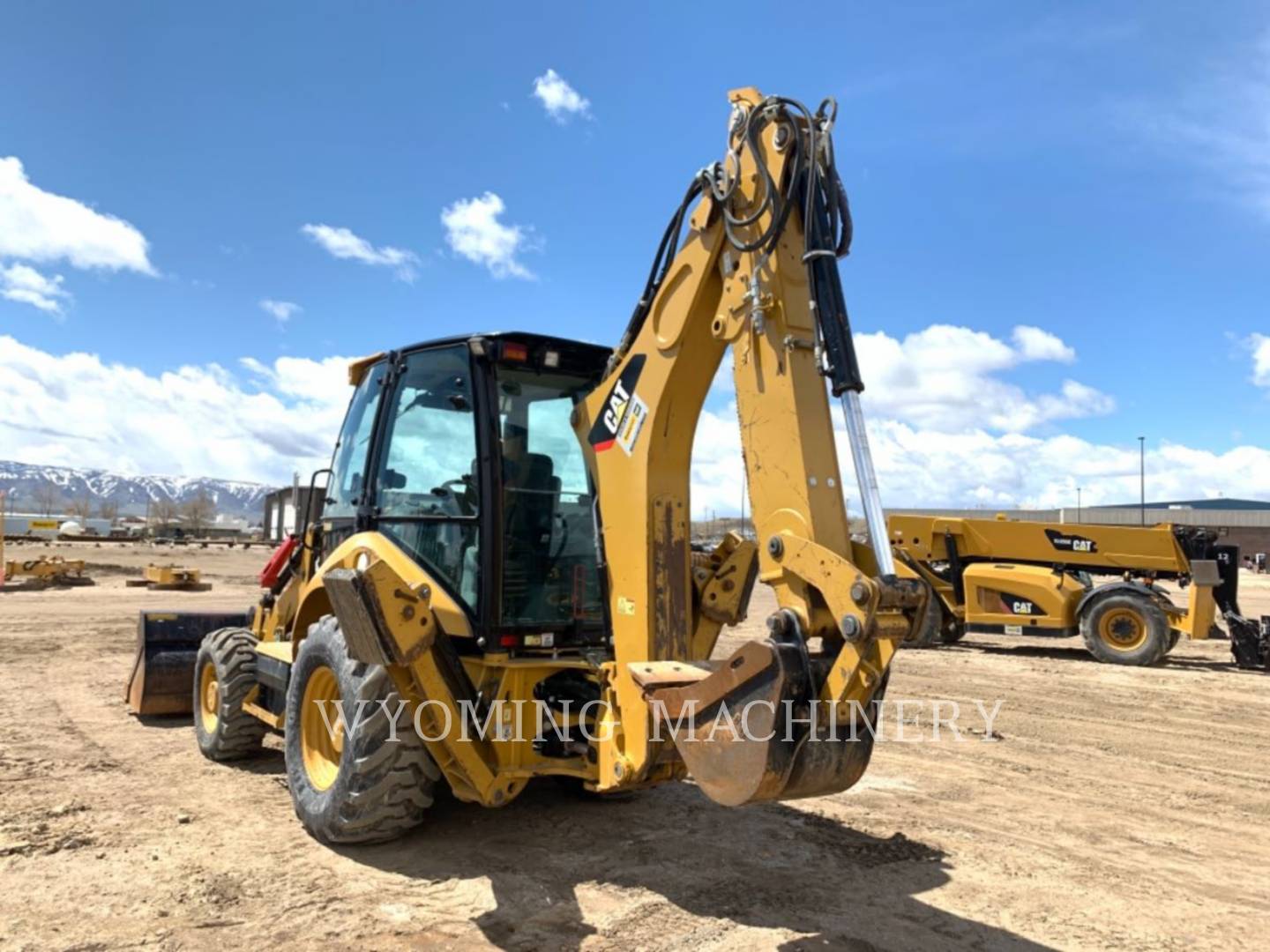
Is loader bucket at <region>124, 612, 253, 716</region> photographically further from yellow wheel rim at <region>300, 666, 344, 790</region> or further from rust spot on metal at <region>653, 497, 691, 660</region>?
rust spot on metal at <region>653, 497, 691, 660</region>

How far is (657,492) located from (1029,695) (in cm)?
805

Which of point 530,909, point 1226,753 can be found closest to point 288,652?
point 530,909

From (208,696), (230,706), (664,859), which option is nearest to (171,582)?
(208,696)

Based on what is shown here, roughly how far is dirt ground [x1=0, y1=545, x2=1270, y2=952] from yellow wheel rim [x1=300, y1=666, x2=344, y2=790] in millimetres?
349

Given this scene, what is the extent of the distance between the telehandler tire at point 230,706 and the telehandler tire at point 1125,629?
1158cm

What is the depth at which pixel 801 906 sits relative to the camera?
4.24 meters

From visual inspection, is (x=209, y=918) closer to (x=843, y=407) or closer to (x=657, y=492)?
(x=657, y=492)

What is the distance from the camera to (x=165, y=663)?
25.7 feet

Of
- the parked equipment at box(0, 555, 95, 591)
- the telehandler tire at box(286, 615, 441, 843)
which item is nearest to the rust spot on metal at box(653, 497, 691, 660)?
the telehandler tire at box(286, 615, 441, 843)

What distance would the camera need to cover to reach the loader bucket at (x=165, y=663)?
7797 mm

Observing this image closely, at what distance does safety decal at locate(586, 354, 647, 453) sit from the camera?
442 centimetres

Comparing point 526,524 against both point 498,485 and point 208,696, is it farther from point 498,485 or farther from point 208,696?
point 208,696

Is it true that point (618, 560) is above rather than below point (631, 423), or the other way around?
below

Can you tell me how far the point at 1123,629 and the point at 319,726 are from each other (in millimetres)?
12078
